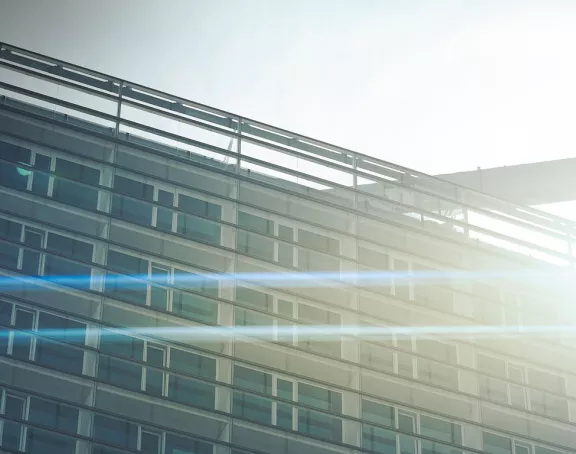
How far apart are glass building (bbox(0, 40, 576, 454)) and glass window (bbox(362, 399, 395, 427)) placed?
0.16 feet

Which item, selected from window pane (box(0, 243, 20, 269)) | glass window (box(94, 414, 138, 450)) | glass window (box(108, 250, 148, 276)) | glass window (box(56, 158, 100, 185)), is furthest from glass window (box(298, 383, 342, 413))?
window pane (box(0, 243, 20, 269))

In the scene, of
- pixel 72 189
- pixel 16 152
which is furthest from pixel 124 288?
pixel 16 152

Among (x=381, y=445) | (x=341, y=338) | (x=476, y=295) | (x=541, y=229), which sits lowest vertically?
(x=381, y=445)

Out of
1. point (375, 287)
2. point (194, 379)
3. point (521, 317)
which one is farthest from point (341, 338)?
point (521, 317)

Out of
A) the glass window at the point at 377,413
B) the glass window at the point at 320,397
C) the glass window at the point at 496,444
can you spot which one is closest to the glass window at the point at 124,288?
the glass window at the point at 320,397

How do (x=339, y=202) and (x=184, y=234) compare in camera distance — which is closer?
(x=184, y=234)

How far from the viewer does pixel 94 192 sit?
27891 millimetres

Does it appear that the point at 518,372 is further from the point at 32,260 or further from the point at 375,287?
the point at 32,260

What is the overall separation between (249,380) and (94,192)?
18.1 feet

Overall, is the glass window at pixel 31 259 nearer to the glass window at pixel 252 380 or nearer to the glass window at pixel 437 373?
the glass window at pixel 252 380

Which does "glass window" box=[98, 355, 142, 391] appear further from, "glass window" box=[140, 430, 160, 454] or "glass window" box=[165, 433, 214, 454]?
"glass window" box=[165, 433, 214, 454]

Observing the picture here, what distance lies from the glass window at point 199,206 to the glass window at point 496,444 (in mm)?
8389

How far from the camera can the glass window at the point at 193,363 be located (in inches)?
1046

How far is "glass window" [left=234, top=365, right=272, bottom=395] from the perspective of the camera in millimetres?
27062
